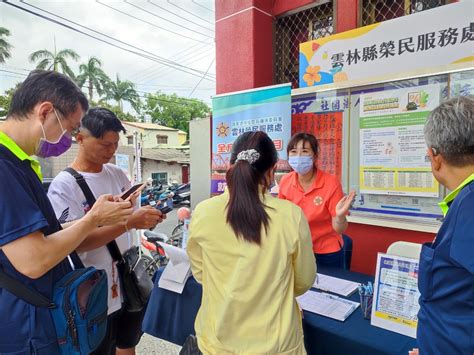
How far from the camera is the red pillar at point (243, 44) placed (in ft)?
12.3

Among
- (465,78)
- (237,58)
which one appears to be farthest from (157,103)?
(465,78)

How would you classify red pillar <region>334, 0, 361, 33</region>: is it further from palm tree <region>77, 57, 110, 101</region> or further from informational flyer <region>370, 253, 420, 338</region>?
palm tree <region>77, 57, 110, 101</region>

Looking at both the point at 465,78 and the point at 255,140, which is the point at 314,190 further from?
the point at 465,78

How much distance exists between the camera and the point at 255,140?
1085 mm

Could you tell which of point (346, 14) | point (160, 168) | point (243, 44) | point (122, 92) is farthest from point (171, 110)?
point (346, 14)

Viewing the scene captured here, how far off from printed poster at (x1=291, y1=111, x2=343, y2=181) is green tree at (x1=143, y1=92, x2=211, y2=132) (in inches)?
1065

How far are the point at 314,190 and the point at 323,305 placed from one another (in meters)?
0.84

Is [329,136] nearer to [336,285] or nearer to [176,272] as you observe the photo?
[336,285]

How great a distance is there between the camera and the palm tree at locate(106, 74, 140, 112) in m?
22.4

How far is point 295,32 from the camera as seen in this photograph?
3.75 meters

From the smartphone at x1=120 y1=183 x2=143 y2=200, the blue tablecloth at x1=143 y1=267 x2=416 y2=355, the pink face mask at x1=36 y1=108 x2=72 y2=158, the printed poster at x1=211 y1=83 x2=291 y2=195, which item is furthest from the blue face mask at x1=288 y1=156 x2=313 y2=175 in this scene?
the pink face mask at x1=36 y1=108 x2=72 y2=158

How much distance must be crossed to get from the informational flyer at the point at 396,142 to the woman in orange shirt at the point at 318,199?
2.82 feet

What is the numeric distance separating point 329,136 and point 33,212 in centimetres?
268

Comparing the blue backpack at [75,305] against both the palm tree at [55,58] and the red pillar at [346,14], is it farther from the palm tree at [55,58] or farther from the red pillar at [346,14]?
the palm tree at [55,58]
